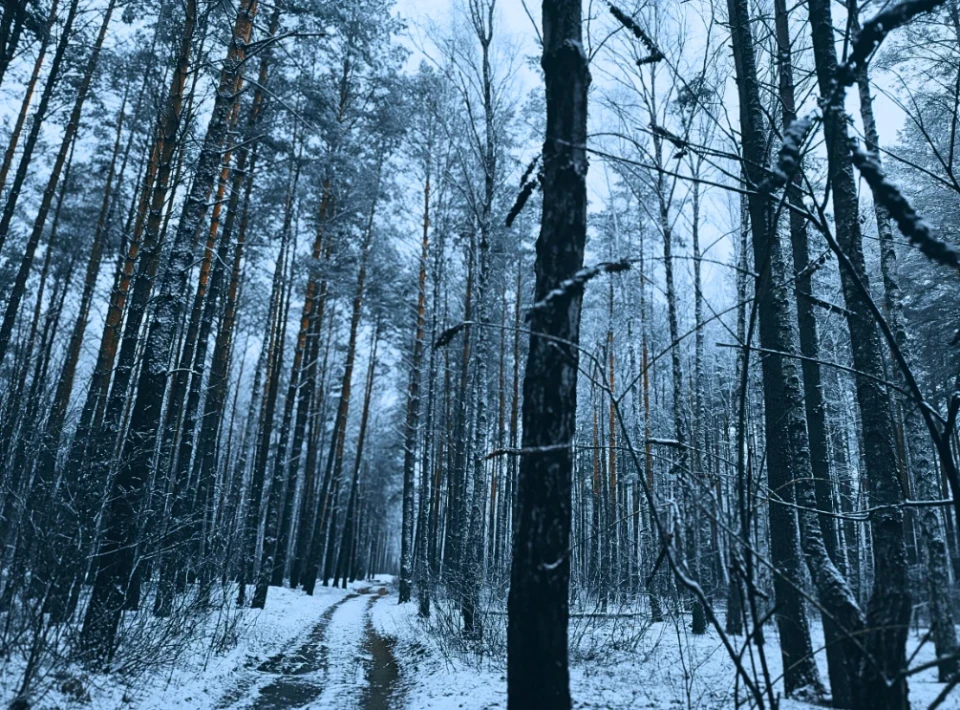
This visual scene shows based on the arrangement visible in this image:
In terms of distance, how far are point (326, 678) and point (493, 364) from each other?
47.7 ft

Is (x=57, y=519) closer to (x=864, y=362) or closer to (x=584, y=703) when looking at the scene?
(x=584, y=703)

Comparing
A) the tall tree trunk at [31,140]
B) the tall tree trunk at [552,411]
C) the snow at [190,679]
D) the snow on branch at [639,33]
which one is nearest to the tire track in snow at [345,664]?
the snow at [190,679]

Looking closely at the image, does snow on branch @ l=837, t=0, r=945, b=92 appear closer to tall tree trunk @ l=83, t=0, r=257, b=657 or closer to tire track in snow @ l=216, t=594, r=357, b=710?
tall tree trunk @ l=83, t=0, r=257, b=657

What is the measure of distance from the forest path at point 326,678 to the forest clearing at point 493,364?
9 centimetres

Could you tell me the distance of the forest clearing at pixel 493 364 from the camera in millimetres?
2020

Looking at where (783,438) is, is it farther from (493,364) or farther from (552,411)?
(493,364)

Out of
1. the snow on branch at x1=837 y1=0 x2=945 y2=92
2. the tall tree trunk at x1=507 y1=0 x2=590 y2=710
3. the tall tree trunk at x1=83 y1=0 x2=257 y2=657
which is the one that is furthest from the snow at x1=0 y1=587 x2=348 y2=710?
the snow on branch at x1=837 y1=0 x2=945 y2=92

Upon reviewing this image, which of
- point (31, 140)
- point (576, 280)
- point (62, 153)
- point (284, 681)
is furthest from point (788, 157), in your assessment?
point (62, 153)

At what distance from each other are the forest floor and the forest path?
0.01 metres

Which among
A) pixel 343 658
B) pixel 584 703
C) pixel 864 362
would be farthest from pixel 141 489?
pixel 864 362

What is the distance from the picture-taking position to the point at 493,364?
21031mm

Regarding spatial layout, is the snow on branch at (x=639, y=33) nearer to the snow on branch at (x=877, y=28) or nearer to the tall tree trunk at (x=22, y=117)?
the snow on branch at (x=877, y=28)

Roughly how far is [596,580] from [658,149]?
30.1 ft

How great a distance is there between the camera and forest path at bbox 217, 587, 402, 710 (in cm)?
602
